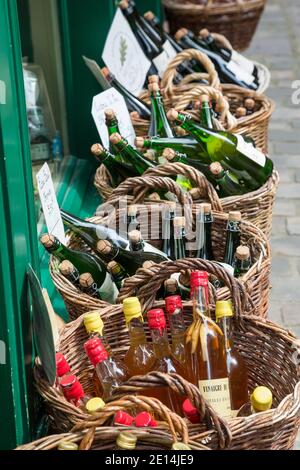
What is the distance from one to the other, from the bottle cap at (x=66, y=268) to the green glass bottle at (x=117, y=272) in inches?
4.3

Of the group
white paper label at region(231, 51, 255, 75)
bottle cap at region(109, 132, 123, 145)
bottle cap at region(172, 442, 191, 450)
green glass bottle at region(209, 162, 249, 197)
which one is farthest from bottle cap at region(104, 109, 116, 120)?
bottle cap at region(172, 442, 191, 450)

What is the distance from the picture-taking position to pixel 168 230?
2.58m

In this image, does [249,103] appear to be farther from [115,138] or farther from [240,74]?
[115,138]

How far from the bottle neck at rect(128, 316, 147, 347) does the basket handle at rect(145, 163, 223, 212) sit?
65 cm

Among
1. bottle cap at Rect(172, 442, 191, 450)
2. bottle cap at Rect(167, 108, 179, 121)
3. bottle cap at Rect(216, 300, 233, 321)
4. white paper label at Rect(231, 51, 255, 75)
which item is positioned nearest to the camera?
bottle cap at Rect(172, 442, 191, 450)

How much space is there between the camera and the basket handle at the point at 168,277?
2031 mm

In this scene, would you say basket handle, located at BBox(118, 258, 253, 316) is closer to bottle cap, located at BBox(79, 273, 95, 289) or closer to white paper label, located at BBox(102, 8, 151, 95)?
bottle cap, located at BBox(79, 273, 95, 289)

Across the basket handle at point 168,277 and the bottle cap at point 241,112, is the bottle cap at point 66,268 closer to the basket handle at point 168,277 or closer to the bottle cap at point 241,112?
the basket handle at point 168,277

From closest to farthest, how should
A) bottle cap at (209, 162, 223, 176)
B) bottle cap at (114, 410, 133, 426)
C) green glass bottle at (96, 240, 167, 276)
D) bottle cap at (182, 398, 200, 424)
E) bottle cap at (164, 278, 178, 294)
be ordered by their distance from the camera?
1. bottle cap at (114, 410, 133, 426)
2. bottle cap at (182, 398, 200, 424)
3. bottle cap at (164, 278, 178, 294)
4. green glass bottle at (96, 240, 167, 276)
5. bottle cap at (209, 162, 223, 176)

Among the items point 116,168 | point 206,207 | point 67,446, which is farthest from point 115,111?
point 67,446

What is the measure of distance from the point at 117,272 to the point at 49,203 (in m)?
0.27

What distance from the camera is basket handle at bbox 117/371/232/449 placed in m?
1.66

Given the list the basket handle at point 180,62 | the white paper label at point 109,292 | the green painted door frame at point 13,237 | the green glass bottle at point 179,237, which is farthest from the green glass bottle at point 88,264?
the basket handle at point 180,62

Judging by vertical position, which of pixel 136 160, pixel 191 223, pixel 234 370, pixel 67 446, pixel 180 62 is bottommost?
pixel 234 370
